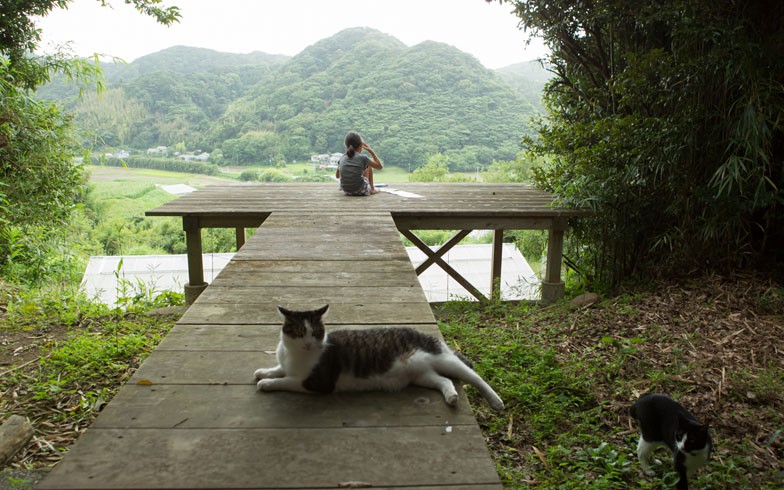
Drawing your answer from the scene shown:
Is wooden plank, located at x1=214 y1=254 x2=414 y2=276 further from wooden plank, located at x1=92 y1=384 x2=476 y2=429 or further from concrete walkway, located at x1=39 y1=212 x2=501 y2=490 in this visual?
wooden plank, located at x1=92 y1=384 x2=476 y2=429

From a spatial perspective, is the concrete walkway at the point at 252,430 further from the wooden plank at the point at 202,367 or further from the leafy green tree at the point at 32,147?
the leafy green tree at the point at 32,147

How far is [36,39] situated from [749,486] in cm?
810

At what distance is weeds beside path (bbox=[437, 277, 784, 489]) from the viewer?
2139 millimetres

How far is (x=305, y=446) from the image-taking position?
1.14 m

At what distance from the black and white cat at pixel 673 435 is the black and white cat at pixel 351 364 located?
904 millimetres

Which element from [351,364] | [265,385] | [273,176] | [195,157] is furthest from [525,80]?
[265,385]

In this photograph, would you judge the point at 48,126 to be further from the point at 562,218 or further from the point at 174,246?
the point at 174,246

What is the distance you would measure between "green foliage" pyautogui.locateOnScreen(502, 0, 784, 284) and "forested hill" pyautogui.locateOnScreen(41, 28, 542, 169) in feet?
40.1

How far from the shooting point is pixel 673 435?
1.91 m

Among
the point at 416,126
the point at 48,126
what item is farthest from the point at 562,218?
the point at 416,126

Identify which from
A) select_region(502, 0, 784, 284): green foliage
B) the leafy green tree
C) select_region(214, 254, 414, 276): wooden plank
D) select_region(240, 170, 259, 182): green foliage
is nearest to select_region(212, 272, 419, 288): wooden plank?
select_region(214, 254, 414, 276): wooden plank

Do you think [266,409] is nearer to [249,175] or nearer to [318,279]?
[318,279]

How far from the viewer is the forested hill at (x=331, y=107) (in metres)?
17.5

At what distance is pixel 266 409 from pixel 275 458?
227mm
